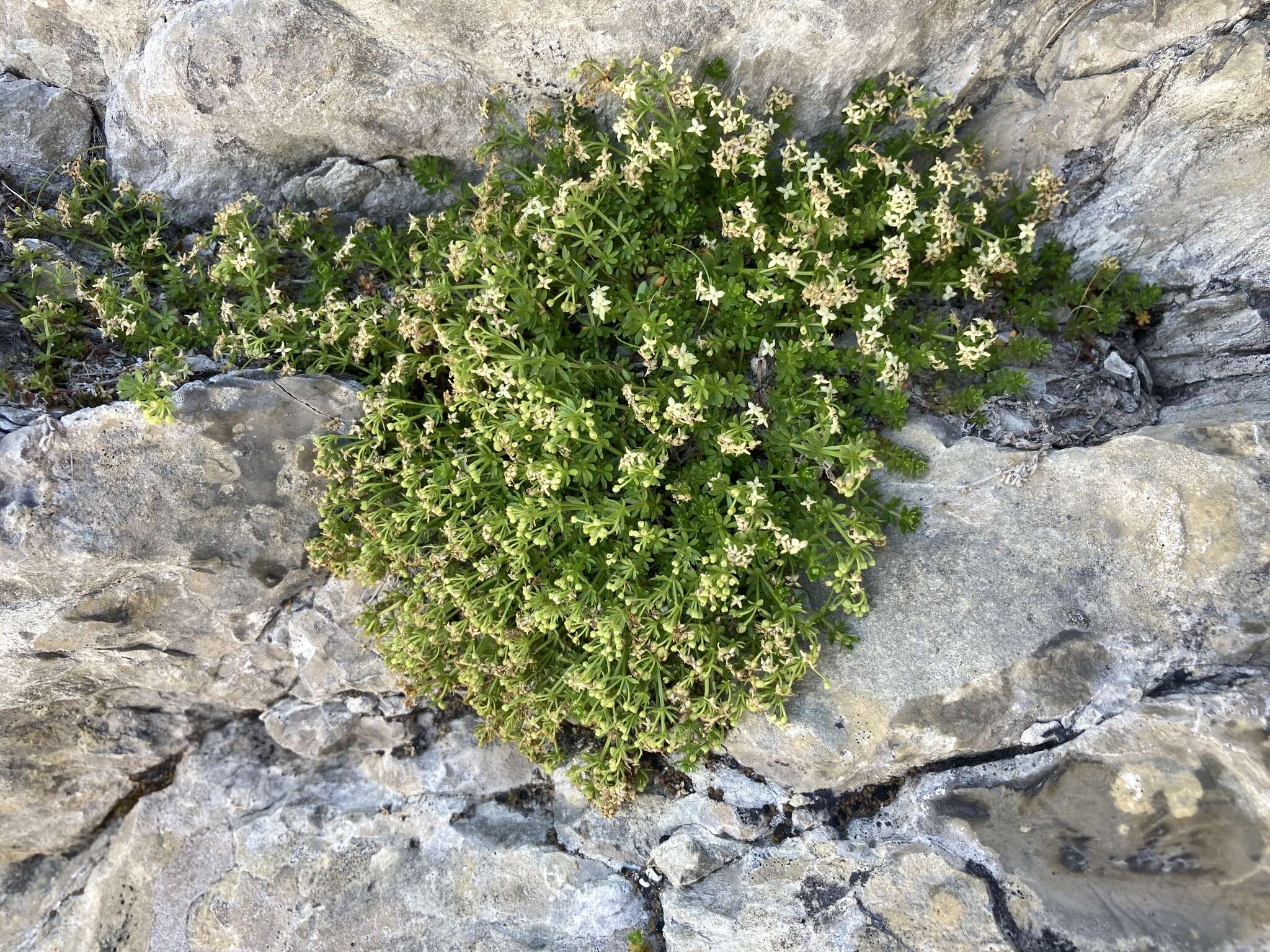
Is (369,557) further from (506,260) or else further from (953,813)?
(953,813)

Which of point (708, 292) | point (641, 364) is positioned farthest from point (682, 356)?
point (641, 364)

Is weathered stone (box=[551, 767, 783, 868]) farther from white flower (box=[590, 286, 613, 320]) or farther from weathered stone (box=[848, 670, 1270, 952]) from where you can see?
white flower (box=[590, 286, 613, 320])

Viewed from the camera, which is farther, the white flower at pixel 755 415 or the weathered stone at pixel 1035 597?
the white flower at pixel 755 415

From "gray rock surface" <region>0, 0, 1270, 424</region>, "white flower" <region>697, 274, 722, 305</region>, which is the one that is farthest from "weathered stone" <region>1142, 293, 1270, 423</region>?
"white flower" <region>697, 274, 722, 305</region>

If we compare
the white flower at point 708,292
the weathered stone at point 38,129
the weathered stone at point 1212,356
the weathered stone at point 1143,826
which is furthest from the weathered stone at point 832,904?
the weathered stone at point 38,129

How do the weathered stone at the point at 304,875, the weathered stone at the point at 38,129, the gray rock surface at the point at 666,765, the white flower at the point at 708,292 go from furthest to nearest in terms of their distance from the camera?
the weathered stone at the point at 38,129 → the weathered stone at the point at 304,875 → the white flower at the point at 708,292 → the gray rock surface at the point at 666,765

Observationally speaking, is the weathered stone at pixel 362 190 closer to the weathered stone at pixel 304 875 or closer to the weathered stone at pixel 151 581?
the weathered stone at pixel 151 581
